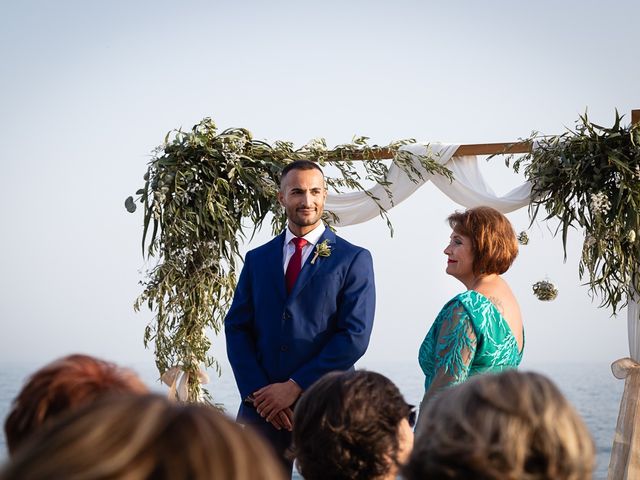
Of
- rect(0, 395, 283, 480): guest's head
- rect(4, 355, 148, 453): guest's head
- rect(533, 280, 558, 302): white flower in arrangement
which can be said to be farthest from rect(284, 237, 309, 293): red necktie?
rect(0, 395, 283, 480): guest's head

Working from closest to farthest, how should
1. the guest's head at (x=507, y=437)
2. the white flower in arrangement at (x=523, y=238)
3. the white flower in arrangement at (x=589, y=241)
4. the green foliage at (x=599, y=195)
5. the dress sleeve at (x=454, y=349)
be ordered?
1. the guest's head at (x=507, y=437)
2. the dress sleeve at (x=454, y=349)
3. the green foliage at (x=599, y=195)
4. the white flower in arrangement at (x=589, y=241)
5. the white flower in arrangement at (x=523, y=238)

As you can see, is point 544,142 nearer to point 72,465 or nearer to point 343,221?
point 343,221

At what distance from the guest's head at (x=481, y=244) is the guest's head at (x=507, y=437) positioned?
7.84ft

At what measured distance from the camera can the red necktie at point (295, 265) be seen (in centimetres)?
416

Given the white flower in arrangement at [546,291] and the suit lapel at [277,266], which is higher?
the suit lapel at [277,266]

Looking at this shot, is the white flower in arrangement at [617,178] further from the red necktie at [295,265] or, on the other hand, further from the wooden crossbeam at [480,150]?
the red necktie at [295,265]

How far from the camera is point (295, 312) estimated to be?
13.2ft

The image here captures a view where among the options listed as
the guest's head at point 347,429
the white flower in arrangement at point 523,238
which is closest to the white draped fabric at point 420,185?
the white flower in arrangement at point 523,238

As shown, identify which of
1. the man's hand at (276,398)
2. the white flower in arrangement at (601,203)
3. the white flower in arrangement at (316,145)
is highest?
the white flower in arrangement at (316,145)

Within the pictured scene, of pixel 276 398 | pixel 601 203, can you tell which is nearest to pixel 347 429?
pixel 276 398

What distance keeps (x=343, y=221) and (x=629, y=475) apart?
91.7 inches

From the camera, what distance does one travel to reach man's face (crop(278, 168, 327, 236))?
412 cm

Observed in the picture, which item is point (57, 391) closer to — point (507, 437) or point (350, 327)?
point (507, 437)

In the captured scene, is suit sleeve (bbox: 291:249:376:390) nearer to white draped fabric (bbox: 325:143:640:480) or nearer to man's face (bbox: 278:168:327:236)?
man's face (bbox: 278:168:327:236)
